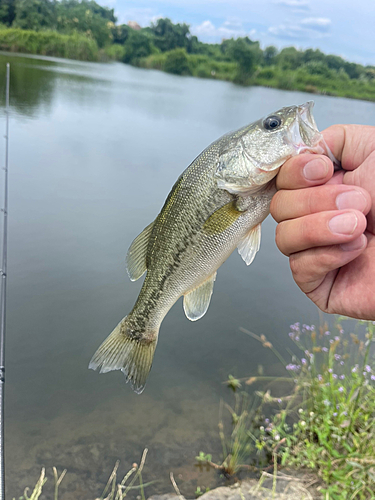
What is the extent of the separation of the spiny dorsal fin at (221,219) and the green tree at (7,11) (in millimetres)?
58112

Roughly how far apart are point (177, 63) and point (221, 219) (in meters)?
51.1

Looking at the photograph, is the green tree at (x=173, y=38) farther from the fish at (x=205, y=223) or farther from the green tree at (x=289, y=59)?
the fish at (x=205, y=223)

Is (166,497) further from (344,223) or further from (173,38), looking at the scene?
(173,38)

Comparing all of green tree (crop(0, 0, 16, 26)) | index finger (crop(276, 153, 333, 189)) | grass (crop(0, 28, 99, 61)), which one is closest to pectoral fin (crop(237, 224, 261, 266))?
index finger (crop(276, 153, 333, 189))

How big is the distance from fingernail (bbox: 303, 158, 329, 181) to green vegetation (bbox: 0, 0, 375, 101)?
126 feet

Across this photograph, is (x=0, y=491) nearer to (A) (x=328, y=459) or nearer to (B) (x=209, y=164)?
(B) (x=209, y=164)

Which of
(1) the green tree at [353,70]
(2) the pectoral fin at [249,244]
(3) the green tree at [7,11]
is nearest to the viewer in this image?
(2) the pectoral fin at [249,244]

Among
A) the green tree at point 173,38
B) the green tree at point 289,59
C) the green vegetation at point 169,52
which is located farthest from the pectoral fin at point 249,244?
the green tree at point 173,38

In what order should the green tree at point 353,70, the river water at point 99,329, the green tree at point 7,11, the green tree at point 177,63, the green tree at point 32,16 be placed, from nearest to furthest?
the river water at point 99,329 → the green tree at point 353,70 → the green tree at point 7,11 → the green tree at point 177,63 → the green tree at point 32,16

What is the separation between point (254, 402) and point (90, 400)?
214 cm

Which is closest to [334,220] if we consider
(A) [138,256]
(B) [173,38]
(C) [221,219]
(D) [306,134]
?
(D) [306,134]

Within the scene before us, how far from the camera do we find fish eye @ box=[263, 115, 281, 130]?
1.51 meters

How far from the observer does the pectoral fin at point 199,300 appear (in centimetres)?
184

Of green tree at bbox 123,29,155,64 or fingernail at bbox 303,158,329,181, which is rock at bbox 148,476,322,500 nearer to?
fingernail at bbox 303,158,329,181
